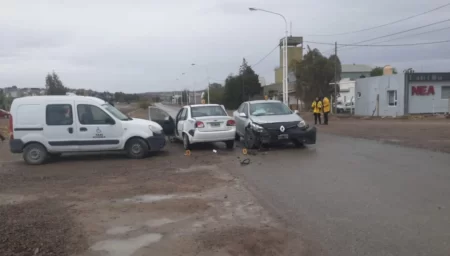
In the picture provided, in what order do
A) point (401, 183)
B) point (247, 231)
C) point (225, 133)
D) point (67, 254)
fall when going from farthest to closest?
point (225, 133), point (401, 183), point (247, 231), point (67, 254)

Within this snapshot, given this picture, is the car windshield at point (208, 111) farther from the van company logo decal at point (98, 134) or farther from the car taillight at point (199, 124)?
the van company logo decal at point (98, 134)

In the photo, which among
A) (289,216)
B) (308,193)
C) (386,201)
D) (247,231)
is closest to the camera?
(247,231)

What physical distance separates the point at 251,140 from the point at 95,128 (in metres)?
4.85

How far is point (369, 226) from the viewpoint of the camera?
5801 mm

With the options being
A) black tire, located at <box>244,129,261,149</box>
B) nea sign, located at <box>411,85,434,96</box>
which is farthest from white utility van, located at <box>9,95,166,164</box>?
nea sign, located at <box>411,85,434,96</box>

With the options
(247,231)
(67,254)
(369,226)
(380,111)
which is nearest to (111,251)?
(67,254)

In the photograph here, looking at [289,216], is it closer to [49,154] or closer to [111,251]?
[111,251]

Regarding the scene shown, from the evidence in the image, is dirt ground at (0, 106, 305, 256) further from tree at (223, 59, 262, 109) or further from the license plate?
tree at (223, 59, 262, 109)

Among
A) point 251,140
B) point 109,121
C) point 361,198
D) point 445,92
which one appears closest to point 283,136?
point 251,140

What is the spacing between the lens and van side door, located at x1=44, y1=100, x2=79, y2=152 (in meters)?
12.4

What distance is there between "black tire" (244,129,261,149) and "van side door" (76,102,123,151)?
4.10 m

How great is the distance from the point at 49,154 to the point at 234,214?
860cm

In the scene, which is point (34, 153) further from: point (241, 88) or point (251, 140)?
point (241, 88)

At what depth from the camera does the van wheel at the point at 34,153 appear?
1245cm
